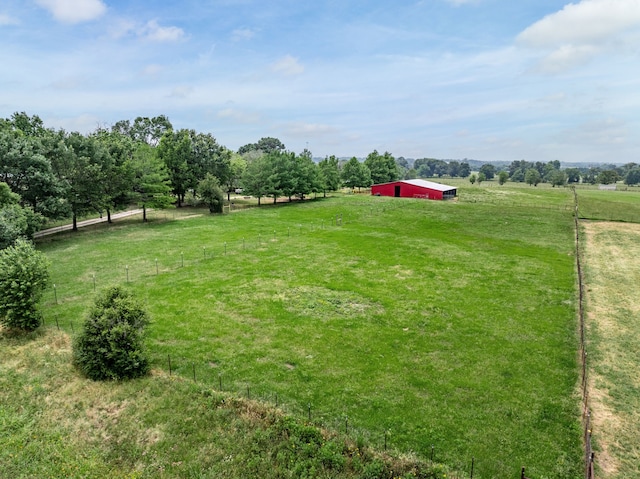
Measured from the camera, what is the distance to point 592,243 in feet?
117

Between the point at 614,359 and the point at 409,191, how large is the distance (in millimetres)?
57238

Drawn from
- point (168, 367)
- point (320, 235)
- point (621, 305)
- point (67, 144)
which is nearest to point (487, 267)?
point (621, 305)

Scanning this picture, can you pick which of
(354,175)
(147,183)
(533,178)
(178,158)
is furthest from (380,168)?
(533,178)

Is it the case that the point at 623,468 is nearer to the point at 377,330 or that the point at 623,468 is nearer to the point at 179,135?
the point at 377,330

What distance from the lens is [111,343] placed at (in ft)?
42.7

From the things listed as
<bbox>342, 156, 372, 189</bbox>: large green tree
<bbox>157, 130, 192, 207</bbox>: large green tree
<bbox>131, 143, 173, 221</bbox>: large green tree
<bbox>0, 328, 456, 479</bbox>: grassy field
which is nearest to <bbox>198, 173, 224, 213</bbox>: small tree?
<bbox>131, 143, 173, 221</bbox>: large green tree

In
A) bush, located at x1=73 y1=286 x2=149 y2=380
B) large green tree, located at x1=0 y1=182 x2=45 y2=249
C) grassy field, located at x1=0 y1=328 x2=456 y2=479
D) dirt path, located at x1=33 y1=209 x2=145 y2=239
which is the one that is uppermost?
large green tree, located at x1=0 y1=182 x2=45 y2=249

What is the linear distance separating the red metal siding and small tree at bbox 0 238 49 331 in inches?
2416

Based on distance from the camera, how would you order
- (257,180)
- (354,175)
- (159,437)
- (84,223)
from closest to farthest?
(159,437), (84,223), (257,180), (354,175)

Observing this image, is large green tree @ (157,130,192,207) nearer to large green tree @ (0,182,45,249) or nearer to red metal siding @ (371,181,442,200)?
large green tree @ (0,182,45,249)

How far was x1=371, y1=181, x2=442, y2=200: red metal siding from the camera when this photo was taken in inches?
2680

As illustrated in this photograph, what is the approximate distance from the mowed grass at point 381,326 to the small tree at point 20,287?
63.6 inches

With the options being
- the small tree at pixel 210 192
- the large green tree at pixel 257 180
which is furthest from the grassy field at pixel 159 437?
the large green tree at pixel 257 180

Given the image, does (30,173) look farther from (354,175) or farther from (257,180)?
(354,175)
